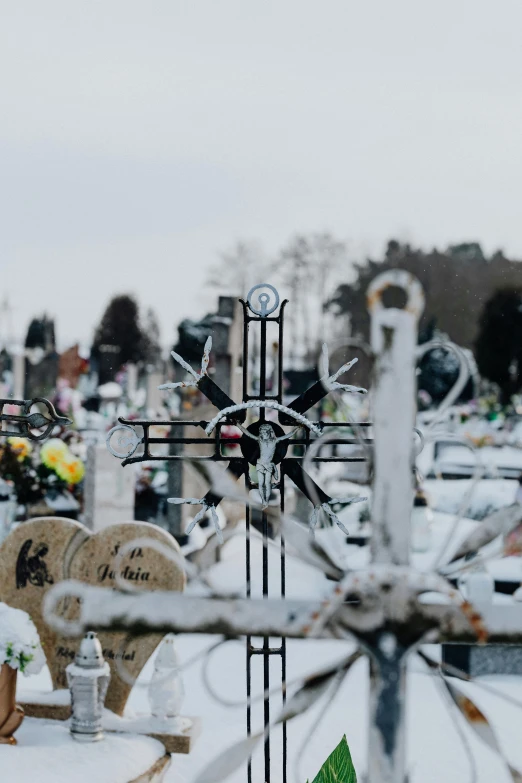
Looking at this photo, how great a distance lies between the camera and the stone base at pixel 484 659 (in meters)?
6.70

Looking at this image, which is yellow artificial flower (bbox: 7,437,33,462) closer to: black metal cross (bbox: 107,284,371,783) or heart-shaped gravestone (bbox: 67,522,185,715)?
heart-shaped gravestone (bbox: 67,522,185,715)

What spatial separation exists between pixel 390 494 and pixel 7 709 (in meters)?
3.84

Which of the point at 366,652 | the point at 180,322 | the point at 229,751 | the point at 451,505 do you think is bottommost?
the point at 451,505

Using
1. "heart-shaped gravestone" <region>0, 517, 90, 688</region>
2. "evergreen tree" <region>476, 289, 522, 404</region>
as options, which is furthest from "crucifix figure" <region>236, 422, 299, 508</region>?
"evergreen tree" <region>476, 289, 522, 404</region>

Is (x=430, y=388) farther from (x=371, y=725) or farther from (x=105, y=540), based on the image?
(x=371, y=725)

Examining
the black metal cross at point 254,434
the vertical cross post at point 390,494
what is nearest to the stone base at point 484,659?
the black metal cross at point 254,434

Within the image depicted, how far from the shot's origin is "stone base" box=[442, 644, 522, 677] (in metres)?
6.70

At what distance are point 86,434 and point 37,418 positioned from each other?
1109 centimetres

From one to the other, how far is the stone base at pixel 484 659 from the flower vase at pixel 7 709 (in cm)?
329

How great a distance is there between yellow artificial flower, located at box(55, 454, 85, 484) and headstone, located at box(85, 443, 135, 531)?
1468 millimetres

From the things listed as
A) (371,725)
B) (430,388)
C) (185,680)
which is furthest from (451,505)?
(430,388)

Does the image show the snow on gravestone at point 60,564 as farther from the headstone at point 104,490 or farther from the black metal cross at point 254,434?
the headstone at point 104,490

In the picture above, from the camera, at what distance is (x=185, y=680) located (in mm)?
6691

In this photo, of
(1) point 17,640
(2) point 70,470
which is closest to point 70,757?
(1) point 17,640
